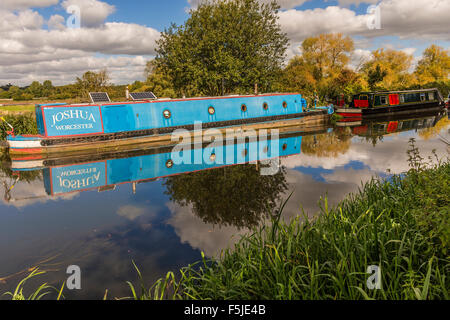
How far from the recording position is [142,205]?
7.19 m

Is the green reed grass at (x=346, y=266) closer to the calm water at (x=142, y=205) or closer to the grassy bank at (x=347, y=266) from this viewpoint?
the grassy bank at (x=347, y=266)

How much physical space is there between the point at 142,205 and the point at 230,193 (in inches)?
87.6

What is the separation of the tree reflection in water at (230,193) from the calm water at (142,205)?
0.02 metres

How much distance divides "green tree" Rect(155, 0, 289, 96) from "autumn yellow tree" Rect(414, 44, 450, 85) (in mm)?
34101

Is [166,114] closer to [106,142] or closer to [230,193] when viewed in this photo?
[106,142]

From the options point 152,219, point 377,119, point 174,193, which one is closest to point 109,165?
point 174,193

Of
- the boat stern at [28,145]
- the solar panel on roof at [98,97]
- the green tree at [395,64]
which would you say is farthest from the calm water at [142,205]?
the green tree at [395,64]

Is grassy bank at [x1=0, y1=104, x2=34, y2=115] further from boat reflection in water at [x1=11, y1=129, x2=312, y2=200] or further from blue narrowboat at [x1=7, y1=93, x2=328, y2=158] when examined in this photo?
boat reflection in water at [x1=11, y1=129, x2=312, y2=200]

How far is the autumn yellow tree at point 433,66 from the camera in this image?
43.2 meters

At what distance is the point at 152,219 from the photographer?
20.9ft

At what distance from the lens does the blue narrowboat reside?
487 inches

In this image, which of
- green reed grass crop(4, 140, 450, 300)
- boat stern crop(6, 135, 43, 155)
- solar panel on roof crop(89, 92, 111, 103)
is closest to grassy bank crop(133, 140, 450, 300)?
green reed grass crop(4, 140, 450, 300)

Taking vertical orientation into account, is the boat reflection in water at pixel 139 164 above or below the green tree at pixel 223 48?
below

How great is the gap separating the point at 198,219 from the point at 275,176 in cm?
358
